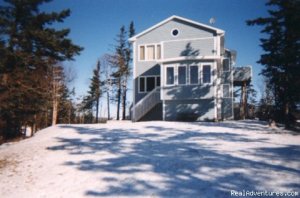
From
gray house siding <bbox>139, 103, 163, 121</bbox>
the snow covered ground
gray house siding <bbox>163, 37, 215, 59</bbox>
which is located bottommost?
the snow covered ground

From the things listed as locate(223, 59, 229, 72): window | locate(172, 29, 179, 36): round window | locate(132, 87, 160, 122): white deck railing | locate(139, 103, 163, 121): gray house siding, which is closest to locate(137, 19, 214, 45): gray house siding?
locate(172, 29, 179, 36): round window

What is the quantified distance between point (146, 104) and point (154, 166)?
14451mm

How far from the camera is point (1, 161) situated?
11.1 meters

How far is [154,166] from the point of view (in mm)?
8477

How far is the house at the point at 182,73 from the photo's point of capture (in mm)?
20812

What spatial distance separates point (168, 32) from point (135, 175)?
19.2 metres

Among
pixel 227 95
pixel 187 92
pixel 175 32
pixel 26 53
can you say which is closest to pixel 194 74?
pixel 187 92

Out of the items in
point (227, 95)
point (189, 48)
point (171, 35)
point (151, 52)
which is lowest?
point (227, 95)

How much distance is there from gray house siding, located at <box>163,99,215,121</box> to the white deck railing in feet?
4.73

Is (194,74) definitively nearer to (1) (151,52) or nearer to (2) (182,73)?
(2) (182,73)

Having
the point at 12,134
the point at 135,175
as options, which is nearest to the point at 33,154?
the point at 135,175

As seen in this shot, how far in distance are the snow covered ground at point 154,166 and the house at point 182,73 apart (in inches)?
310

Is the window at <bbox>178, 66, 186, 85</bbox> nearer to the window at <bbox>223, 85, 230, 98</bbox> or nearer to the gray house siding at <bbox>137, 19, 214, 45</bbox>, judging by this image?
the gray house siding at <bbox>137, 19, 214, 45</bbox>

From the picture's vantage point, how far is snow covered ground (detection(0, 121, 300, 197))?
677 cm
